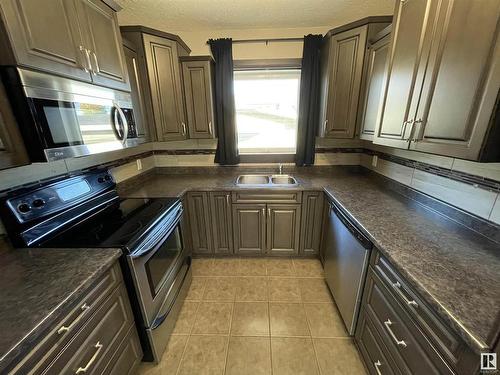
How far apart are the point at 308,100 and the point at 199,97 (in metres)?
1.19

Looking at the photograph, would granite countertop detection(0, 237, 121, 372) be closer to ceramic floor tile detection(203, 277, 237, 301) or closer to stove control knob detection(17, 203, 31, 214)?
stove control knob detection(17, 203, 31, 214)

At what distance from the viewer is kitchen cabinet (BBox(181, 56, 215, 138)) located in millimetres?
2123

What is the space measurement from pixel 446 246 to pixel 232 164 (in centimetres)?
206

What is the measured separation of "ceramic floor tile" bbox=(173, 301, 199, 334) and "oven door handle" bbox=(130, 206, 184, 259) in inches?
29.0

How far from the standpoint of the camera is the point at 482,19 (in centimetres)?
87

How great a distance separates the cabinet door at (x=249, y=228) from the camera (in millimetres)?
2227

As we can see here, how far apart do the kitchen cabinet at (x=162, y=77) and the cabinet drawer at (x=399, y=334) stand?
2111mm

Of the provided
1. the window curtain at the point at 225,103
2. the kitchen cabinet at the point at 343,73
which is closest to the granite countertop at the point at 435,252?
the kitchen cabinet at the point at 343,73

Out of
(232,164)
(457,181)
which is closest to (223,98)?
(232,164)

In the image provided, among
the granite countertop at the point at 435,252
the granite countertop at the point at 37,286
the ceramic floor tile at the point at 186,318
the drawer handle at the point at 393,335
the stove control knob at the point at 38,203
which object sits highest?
the stove control knob at the point at 38,203

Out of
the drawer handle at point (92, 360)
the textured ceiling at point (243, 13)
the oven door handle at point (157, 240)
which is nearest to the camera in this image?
the drawer handle at point (92, 360)

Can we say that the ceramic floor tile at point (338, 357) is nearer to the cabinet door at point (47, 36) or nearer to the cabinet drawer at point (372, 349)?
the cabinet drawer at point (372, 349)

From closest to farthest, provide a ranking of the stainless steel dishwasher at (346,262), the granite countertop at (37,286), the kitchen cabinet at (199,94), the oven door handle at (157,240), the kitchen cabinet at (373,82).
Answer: the granite countertop at (37,286) < the oven door handle at (157,240) < the stainless steel dishwasher at (346,262) < the kitchen cabinet at (373,82) < the kitchen cabinet at (199,94)

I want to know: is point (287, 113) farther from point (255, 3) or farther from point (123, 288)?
point (123, 288)
